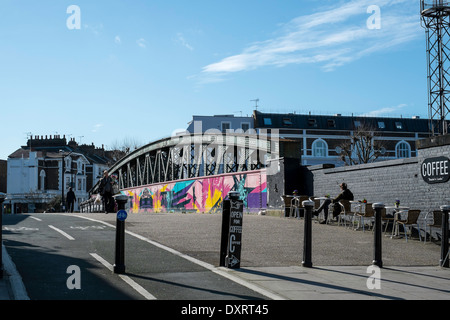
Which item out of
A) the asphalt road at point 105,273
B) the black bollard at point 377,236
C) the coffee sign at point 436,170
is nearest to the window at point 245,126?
the coffee sign at point 436,170

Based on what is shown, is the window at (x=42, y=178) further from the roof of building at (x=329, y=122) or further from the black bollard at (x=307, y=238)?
the black bollard at (x=307, y=238)

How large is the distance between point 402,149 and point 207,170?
5032 cm

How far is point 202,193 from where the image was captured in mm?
33594

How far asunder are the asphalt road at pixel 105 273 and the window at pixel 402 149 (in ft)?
233

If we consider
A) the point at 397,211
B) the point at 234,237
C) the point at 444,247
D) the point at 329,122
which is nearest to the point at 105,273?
the point at 234,237

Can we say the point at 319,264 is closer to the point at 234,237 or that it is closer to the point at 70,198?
the point at 234,237

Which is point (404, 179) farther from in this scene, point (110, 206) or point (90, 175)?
point (90, 175)

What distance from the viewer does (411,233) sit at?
1614cm

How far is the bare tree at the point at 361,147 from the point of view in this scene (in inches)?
2413

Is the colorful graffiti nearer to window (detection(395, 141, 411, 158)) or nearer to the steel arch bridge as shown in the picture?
the steel arch bridge

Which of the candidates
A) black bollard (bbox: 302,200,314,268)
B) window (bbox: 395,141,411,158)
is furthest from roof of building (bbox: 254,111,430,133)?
black bollard (bbox: 302,200,314,268)

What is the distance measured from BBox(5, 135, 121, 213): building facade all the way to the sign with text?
7531cm

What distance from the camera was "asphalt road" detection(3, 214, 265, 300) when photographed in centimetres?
689

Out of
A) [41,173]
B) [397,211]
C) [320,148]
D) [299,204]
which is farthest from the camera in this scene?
[41,173]
